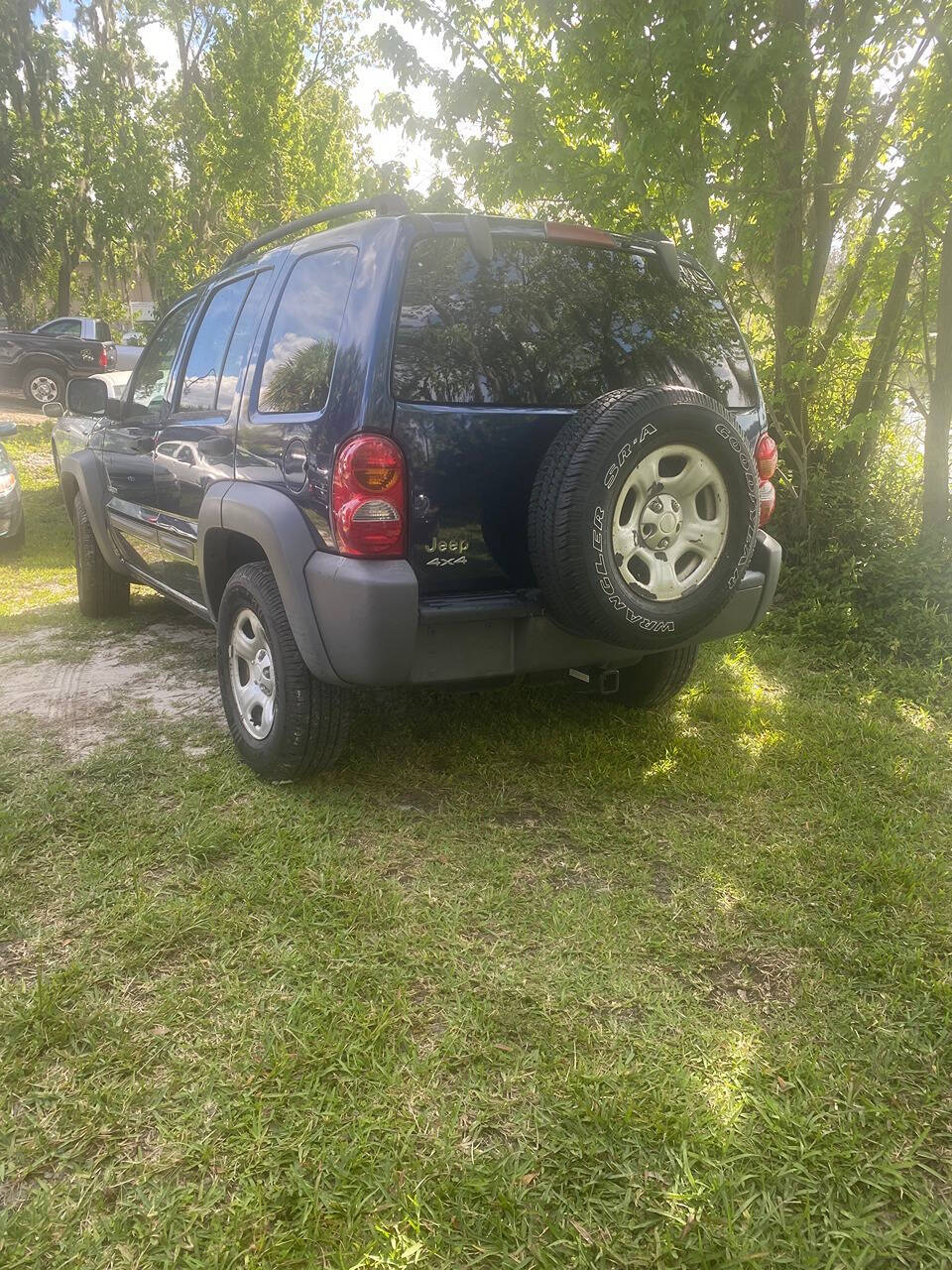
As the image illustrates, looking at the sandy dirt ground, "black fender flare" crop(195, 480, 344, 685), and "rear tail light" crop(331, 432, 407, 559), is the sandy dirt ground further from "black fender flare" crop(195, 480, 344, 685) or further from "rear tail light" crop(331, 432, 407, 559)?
"rear tail light" crop(331, 432, 407, 559)

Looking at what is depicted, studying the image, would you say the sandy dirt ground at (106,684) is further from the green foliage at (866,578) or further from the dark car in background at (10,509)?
the green foliage at (866,578)

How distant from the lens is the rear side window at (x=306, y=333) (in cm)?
274

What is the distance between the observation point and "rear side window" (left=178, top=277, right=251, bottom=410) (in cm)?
355

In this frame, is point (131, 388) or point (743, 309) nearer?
Answer: point (131, 388)

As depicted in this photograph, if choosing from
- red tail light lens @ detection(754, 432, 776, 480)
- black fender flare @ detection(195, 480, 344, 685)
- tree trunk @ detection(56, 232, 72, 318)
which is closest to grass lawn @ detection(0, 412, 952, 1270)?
black fender flare @ detection(195, 480, 344, 685)

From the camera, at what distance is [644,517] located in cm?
272

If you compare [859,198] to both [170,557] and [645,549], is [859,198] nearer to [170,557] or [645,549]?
[645,549]

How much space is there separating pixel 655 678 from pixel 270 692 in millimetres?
1614

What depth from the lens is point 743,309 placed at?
6430 millimetres

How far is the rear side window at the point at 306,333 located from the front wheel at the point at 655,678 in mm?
1668

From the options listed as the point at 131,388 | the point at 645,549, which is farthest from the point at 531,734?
the point at 131,388

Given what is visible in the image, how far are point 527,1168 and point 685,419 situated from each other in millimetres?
2016

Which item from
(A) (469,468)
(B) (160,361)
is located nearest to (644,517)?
(A) (469,468)

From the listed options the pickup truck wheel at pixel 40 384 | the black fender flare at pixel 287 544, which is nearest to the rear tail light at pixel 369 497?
the black fender flare at pixel 287 544
